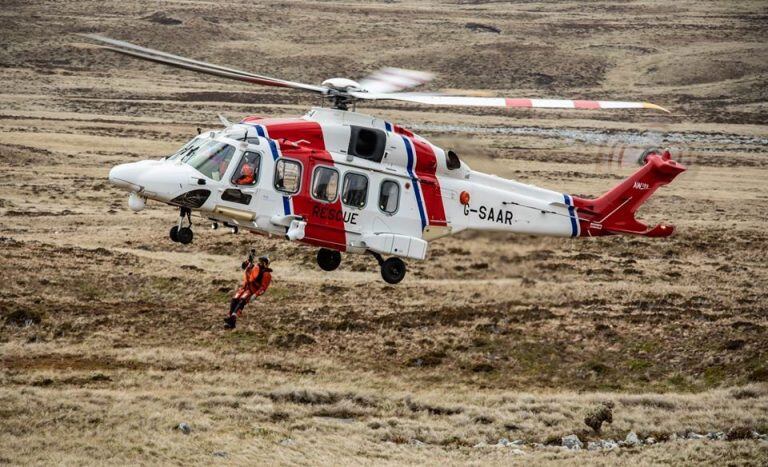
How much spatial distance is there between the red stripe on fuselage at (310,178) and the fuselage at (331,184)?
18 mm

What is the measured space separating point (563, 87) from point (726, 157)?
28.1 meters

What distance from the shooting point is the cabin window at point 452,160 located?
19.4 metres

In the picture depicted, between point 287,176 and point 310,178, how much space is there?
1.42 ft

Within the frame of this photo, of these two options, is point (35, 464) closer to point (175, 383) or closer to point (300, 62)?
point (175, 383)

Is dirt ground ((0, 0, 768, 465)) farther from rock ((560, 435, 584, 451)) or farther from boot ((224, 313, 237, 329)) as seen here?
boot ((224, 313, 237, 329))

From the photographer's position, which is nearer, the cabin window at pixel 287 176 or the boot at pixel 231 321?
the cabin window at pixel 287 176

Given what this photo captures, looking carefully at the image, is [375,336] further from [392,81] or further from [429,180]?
[392,81]

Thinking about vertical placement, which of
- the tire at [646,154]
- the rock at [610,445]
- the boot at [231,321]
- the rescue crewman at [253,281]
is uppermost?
the tire at [646,154]

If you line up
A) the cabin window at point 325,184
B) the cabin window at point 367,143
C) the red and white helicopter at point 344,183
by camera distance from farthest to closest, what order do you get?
1. the cabin window at point 367,143
2. the cabin window at point 325,184
3. the red and white helicopter at point 344,183

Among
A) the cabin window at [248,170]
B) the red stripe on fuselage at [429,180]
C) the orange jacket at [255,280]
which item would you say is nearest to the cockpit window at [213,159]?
the cabin window at [248,170]

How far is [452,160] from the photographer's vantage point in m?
19.5

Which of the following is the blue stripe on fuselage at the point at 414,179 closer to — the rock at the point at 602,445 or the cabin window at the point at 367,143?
the cabin window at the point at 367,143

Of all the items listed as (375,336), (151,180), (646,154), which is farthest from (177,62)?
(646,154)

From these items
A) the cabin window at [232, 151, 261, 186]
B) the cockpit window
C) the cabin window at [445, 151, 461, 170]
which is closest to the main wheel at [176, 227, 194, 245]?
the cockpit window
